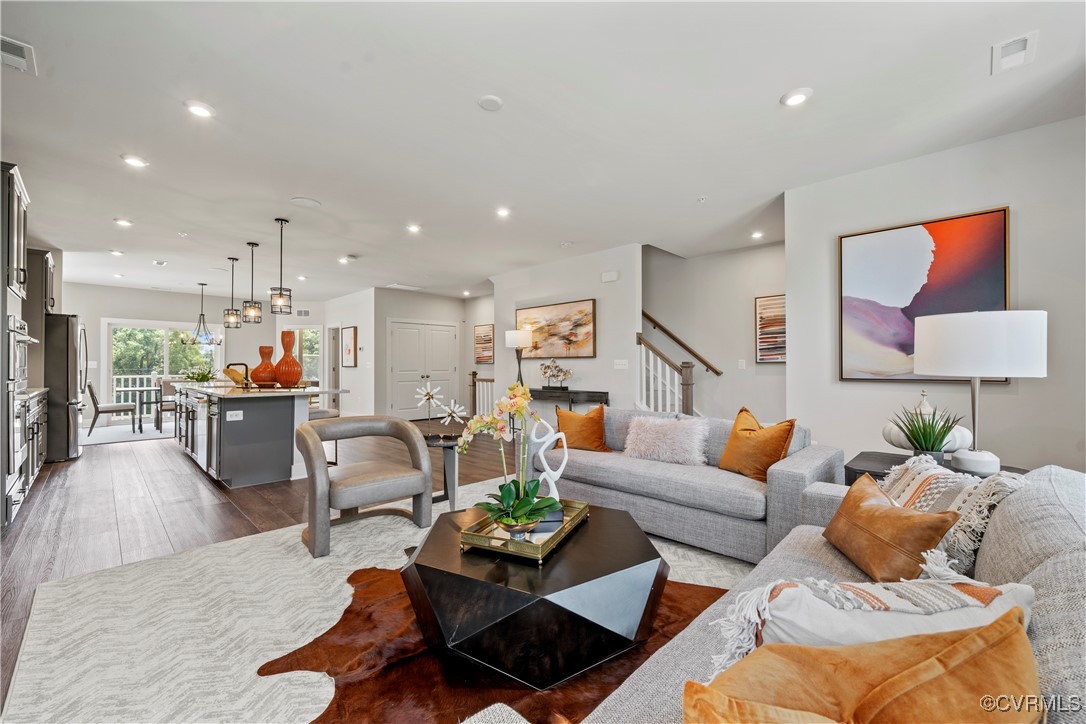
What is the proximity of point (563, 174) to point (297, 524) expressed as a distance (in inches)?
126

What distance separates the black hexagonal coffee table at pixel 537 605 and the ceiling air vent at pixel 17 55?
283 cm

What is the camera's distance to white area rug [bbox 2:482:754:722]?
153 cm

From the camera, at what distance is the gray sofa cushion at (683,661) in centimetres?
97

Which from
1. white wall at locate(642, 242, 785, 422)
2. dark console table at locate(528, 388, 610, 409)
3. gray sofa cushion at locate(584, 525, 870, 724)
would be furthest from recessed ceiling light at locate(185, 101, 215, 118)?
white wall at locate(642, 242, 785, 422)

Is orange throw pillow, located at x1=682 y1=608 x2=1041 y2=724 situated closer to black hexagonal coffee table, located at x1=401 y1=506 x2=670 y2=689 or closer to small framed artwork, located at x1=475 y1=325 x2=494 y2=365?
black hexagonal coffee table, located at x1=401 y1=506 x2=670 y2=689

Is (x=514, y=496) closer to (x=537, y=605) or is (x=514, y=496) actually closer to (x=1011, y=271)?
(x=537, y=605)

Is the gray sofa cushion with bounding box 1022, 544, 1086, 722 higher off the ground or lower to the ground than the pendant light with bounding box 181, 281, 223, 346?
lower

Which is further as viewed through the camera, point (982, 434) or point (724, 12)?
point (982, 434)

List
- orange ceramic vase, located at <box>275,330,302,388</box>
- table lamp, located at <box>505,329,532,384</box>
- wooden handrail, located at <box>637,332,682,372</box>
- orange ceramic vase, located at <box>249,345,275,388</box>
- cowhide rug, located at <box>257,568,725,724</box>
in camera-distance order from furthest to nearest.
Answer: table lamp, located at <box>505,329,532,384</box> < wooden handrail, located at <box>637,332,682,372</box> < orange ceramic vase, located at <box>249,345,275,388</box> < orange ceramic vase, located at <box>275,330,302,388</box> < cowhide rug, located at <box>257,568,725,724</box>

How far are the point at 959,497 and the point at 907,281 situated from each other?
2466 mm

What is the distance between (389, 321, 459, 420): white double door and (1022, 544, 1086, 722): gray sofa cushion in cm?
885

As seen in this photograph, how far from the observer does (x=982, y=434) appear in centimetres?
312

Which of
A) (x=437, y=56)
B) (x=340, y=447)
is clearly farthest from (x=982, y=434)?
(x=340, y=447)

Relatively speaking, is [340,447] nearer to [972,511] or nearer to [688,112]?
[688,112]
